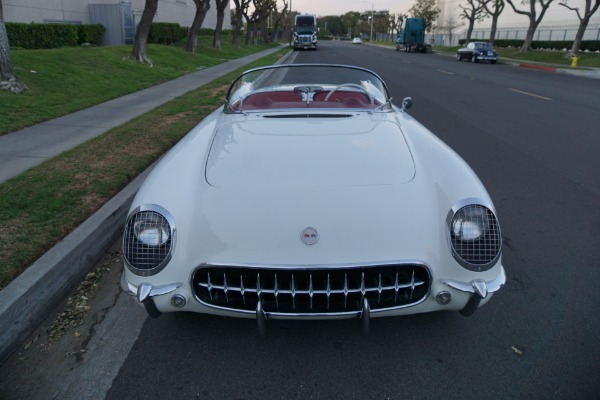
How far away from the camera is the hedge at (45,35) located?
661 inches

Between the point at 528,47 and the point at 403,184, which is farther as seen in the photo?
the point at 528,47

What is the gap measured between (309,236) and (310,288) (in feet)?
0.79

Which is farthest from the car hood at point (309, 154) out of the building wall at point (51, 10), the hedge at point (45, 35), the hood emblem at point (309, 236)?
the building wall at point (51, 10)

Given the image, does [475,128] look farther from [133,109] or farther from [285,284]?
[285,284]

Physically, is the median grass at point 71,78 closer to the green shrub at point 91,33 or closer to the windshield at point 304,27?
the green shrub at point 91,33

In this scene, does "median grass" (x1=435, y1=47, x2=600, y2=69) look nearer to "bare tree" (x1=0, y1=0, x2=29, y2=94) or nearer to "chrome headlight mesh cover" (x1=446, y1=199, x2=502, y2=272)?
"bare tree" (x1=0, y1=0, x2=29, y2=94)

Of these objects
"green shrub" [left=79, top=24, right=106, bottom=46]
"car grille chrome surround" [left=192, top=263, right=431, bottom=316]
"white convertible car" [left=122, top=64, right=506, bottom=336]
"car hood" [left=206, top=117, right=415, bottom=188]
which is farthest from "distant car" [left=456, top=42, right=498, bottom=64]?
"car grille chrome surround" [left=192, top=263, right=431, bottom=316]

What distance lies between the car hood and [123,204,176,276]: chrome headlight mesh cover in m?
0.36

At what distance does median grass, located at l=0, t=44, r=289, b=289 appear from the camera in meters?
3.27

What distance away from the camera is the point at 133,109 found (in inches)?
355

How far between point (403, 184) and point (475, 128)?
638 centimetres

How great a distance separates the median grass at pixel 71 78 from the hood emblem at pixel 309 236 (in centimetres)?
623

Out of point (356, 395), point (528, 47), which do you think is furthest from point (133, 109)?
point (528, 47)

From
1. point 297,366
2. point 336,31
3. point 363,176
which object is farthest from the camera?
point 336,31
